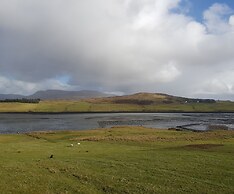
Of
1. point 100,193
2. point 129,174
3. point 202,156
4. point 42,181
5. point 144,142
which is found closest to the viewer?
point 100,193

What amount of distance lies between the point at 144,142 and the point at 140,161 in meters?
23.6

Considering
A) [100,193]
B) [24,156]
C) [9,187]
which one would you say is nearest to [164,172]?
[100,193]

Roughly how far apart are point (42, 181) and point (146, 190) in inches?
302

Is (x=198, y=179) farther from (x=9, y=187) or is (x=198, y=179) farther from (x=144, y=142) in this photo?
(x=144, y=142)

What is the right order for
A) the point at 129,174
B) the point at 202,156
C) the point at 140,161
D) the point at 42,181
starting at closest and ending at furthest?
the point at 42,181
the point at 129,174
the point at 140,161
the point at 202,156

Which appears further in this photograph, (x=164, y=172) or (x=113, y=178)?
(x=164, y=172)

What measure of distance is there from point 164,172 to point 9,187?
12.2 meters

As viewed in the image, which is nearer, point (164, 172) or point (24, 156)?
point (164, 172)

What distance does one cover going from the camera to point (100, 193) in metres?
24.4

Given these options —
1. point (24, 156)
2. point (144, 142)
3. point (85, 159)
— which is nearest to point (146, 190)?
point (85, 159)

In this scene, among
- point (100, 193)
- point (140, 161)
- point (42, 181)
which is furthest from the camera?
point (140, 161)

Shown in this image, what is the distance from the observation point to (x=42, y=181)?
86.8 ft

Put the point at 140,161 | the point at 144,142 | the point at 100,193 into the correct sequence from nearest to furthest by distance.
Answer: the point at 100,193
the point at 140,161
the point at 144,142

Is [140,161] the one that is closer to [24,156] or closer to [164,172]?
[164,172]
